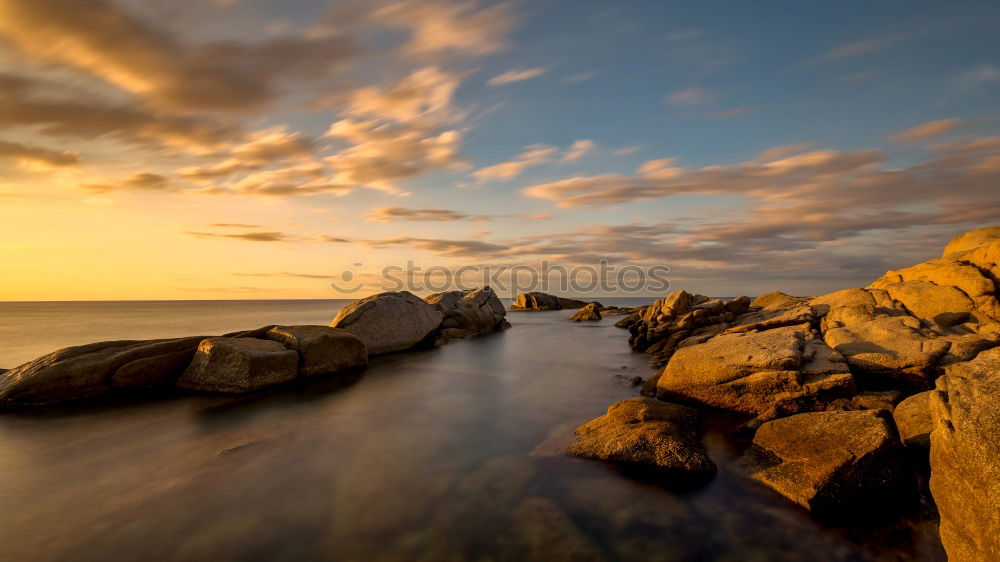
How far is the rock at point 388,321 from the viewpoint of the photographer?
1942cm

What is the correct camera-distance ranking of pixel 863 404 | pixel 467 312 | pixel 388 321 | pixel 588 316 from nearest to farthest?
pixel 863 404 → pixel 388 321 → pixel 467 312 → pixel 588 316

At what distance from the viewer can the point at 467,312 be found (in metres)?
30.4

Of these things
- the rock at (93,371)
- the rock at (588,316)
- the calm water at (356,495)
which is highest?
the rock at (93,371)

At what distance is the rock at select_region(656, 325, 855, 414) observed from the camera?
8945 millimetres

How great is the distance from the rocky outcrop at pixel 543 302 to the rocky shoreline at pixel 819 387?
151 ft

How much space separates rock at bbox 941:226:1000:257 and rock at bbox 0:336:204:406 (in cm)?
2730

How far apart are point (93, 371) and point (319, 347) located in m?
5.80

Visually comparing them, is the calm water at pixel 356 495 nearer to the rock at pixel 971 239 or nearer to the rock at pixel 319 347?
the rock at pixel 319 347

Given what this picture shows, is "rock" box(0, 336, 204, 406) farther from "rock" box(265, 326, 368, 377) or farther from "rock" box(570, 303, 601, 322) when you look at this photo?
"rock" box(570, 303, 601, 322)

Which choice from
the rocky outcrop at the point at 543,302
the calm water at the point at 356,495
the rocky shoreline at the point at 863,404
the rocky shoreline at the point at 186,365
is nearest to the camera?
the rocky shoreline at the point at 863,404

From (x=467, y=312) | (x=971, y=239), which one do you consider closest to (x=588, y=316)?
(x=467, y=312)

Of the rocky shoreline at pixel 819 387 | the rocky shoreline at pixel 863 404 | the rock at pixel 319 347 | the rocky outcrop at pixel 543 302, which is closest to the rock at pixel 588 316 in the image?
the rocky outcrop at pixel 543 302

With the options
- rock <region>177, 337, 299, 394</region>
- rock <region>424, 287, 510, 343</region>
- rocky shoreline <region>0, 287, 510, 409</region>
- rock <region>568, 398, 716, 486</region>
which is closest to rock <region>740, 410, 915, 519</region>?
rock <region>568, 398, 716, 486</region>

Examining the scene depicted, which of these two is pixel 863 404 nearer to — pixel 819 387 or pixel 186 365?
pixel 819 387
